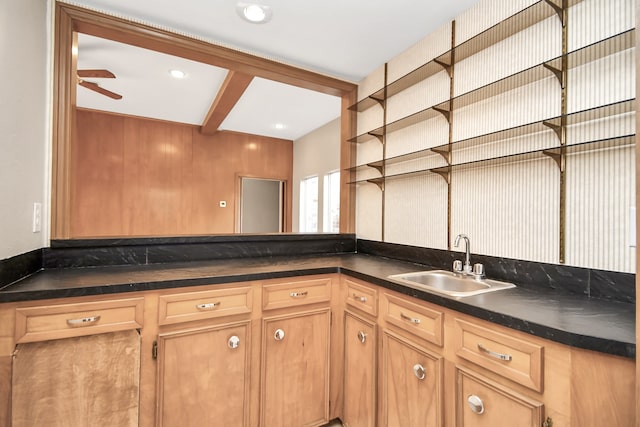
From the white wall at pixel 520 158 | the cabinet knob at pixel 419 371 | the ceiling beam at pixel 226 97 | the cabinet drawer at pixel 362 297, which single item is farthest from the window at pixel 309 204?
the cabinet knob at pixel 419 371

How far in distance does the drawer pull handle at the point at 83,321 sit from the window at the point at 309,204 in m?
3.78

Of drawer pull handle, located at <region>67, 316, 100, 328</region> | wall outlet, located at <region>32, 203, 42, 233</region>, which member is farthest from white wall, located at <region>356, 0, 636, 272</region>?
wall outlet, located at <region>32, 203, 42, 233</region>

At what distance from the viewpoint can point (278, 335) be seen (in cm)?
169

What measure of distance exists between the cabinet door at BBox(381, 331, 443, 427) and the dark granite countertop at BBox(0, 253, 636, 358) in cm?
27

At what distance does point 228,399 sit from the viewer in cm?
156

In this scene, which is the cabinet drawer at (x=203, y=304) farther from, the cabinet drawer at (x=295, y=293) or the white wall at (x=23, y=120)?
the white wall at (x=23, y=120)

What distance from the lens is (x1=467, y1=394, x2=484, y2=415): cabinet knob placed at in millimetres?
1105

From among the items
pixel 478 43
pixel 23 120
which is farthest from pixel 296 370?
pixel 478 43

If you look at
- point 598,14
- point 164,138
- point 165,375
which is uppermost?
point 164,138

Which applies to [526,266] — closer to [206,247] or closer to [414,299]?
[414,299]

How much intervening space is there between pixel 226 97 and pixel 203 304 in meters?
2.49

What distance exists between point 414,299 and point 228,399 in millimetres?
1050

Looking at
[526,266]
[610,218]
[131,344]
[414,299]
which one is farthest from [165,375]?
[610,218]

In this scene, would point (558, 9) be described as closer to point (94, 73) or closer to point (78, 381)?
point (78, 381)
